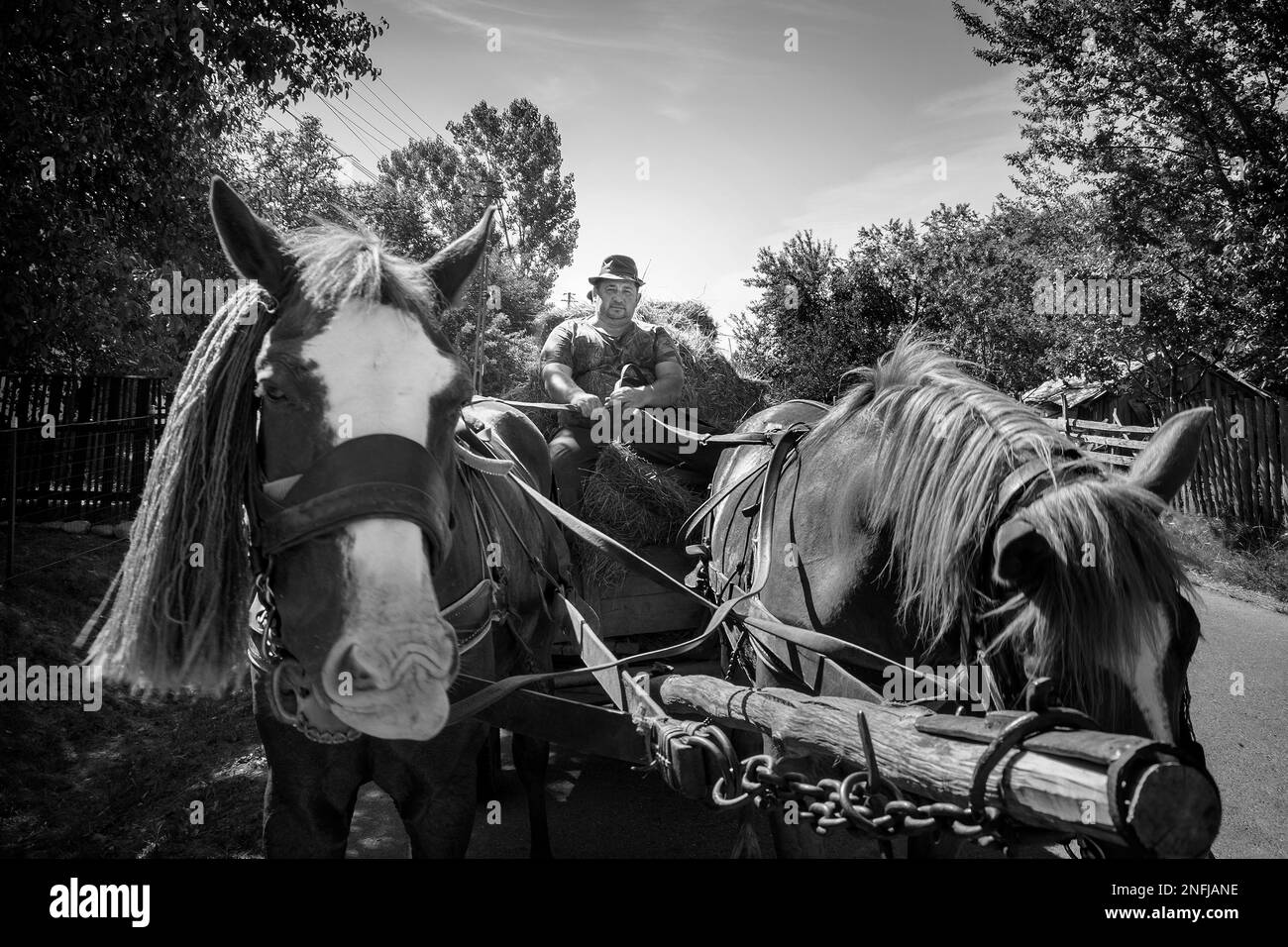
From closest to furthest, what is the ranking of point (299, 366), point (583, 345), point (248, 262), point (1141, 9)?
point (299, 366)
point (248, 262)
point (583, 345)
point (1141, 9)

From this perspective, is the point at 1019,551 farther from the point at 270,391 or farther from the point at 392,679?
the point at 270,391

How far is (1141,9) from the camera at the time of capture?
33.6 feet

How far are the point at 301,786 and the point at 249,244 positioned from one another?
1496 millimetres

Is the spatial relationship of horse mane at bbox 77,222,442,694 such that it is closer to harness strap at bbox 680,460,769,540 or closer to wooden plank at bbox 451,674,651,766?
wooden plank at bbox 451,674,651,766

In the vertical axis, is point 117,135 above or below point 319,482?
above

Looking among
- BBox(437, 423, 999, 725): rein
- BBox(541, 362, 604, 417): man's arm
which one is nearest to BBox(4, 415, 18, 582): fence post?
BBox(541, 362, 604, 417): man's arm

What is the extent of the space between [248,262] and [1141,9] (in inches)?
504

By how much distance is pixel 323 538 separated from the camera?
1514 millimetres

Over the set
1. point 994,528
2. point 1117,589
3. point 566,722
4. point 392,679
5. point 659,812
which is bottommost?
point 659,812

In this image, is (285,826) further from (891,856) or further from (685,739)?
(891,856)

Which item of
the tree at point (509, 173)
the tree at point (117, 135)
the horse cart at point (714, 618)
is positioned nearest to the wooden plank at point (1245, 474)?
the horse cart at point (714, 618)

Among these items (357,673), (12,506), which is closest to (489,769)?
(357,673)

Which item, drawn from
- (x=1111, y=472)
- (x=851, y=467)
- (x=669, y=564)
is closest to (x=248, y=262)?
(x=851, y=467)

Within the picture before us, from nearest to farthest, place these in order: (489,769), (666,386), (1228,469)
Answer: (489,769)
(666,386)
(1228,469)
